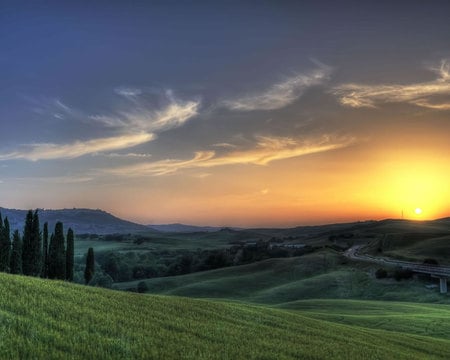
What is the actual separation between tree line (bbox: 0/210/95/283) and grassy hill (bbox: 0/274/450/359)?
75952 millimetres

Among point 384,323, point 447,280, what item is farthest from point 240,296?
point 384,323

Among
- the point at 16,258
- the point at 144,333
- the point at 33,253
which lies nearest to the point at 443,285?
the point at 144,333

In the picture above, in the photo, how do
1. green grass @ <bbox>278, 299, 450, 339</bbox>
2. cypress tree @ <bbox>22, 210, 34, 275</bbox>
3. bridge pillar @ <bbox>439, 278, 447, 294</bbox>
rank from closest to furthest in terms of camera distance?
green grass @ <bbox>278, 299, 450, 339</bbox> < bridge pillar @ <bbox>439, 278, 447, 294</bbox> < cypress tree @ <bbox>22, 210, 34, 275</bbox>

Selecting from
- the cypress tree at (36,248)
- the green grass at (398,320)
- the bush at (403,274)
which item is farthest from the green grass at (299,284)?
the cypress tree at (36,248)

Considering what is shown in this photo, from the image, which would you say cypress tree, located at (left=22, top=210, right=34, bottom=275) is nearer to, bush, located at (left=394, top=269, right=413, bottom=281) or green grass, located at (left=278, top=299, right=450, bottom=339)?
green grass, located at (left=278, top=299, right=450, bottom=339)

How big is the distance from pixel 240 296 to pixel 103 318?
9916cm

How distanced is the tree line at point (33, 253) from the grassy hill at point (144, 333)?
76.0m

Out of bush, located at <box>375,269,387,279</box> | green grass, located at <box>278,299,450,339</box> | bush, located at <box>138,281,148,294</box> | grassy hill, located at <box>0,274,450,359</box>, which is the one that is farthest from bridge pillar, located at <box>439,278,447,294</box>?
bush, located at <box>138,281,148,294</box>

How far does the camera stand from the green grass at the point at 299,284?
9781 centimetres

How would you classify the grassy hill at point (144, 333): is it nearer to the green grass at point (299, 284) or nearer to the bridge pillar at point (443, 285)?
the bridge pillar at point (443, 285)

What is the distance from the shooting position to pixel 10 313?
1559 centimetres

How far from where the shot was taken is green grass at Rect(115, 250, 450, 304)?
97.8 meters

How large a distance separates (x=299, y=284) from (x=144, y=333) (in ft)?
331

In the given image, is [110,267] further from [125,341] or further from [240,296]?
[125,341]
